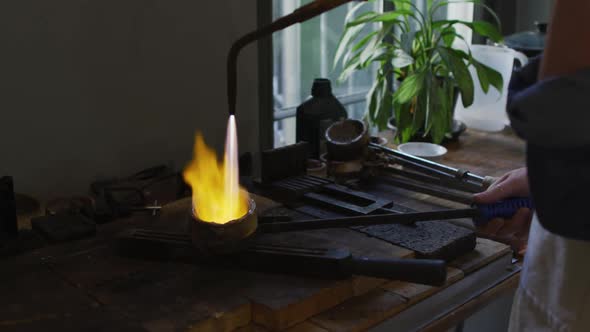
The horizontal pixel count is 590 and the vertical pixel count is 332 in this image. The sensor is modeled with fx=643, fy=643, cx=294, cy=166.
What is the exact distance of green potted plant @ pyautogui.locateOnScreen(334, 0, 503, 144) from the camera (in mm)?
1583

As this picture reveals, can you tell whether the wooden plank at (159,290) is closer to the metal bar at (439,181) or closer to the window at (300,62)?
the metal bar at (439,181)

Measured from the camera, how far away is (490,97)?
186 cm

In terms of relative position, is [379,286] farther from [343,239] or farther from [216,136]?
[216,136]

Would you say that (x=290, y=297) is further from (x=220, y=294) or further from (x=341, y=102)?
(x=341, y=102)

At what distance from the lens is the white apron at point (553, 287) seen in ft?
2.40

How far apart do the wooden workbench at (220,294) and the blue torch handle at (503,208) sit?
9 cm

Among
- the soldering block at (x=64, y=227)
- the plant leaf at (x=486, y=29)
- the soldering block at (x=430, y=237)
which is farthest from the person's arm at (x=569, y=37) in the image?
the plant leaf at (x=486, y=29)

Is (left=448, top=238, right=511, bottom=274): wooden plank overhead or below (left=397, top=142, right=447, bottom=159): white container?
below

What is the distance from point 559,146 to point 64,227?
799 mm

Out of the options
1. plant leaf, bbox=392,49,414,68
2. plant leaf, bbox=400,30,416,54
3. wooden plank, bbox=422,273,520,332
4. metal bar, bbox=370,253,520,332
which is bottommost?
wooden plank, bbox=422,273,520,332

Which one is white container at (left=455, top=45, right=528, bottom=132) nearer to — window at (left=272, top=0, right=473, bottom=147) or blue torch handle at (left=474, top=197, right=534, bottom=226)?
window at (left=272, top=0, right=473, bottom=147)

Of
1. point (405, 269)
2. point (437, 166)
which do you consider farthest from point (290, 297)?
point (437, 166)

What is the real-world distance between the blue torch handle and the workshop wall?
690 mm

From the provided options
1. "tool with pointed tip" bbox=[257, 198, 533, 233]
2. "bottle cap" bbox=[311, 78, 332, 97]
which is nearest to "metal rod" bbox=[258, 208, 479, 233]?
"tool with pointed tip" bbox=[257, 198, 533, 233]
